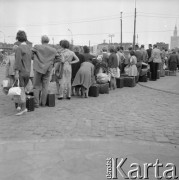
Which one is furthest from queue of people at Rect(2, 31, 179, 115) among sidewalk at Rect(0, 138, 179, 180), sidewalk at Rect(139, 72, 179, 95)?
sidewalk at Rect(0, 138, 179, 180)

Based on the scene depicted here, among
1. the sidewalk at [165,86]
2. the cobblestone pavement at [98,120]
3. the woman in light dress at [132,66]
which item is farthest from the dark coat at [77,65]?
the woman in light dress at [132,66]

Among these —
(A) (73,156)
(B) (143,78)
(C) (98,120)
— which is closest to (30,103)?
(C) (98,120)

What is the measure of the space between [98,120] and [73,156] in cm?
250

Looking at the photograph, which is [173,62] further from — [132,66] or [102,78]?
[102,78]

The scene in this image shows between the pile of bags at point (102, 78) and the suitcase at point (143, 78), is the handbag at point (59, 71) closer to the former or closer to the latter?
the pile of bags at point (102, 78)

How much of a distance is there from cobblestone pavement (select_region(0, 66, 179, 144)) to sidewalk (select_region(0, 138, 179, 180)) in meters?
0.43

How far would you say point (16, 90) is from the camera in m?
7.05

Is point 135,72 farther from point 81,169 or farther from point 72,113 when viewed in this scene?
point 81,169

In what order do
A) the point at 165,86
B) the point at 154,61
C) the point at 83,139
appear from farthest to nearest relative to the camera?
the point at 154,61 → the point at 165,86 → the point at 83,139

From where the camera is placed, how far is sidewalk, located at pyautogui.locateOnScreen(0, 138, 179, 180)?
3.89 m

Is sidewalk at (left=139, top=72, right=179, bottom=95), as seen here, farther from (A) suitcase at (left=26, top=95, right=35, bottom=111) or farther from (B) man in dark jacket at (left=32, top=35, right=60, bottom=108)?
(A) suitcase at (left=26, top=95, right=35, bottom=111)

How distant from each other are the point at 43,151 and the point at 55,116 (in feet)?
8.50

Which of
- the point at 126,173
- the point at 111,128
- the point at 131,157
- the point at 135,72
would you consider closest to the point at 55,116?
the point at 111,128

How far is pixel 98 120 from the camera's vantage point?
6.94m
